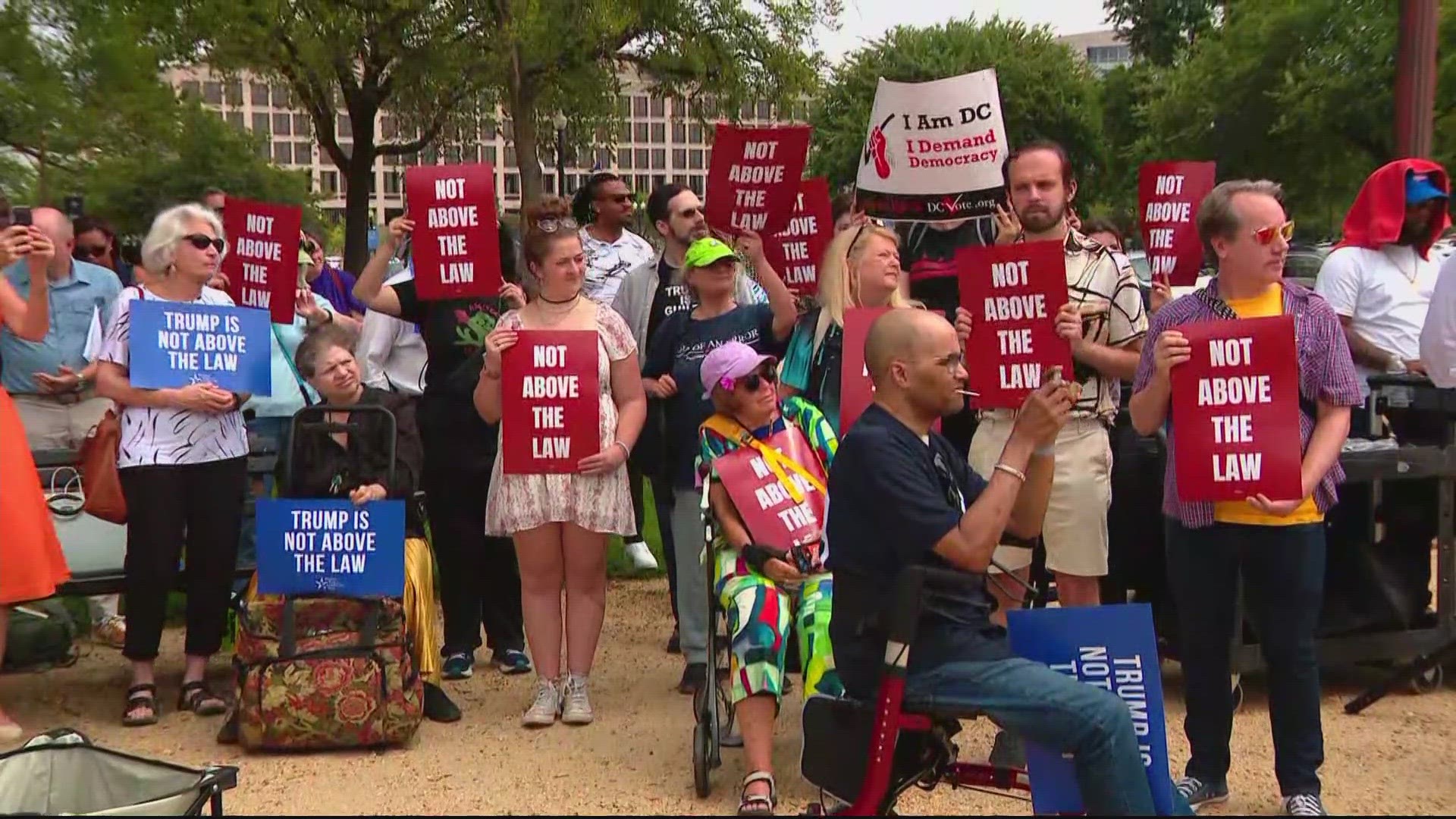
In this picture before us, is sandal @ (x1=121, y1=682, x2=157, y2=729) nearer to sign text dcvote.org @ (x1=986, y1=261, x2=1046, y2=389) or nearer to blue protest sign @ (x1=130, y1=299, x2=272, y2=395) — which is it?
blue protest sign @ (x1=130, y1=299, x2=272, y2=395)

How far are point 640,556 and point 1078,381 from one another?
422 centimetres

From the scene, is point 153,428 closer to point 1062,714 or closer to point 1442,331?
point 1062,714

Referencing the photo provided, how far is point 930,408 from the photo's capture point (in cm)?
390

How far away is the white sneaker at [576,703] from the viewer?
6117 millimetres

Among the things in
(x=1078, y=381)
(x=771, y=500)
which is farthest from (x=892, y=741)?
(x=1078, y=381)

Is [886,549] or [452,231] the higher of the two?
[452,231]

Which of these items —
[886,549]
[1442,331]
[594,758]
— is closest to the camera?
[886,549]

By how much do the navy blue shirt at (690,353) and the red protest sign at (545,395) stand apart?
0.54m

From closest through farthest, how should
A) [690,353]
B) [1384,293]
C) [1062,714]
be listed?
[1062,714] → [690,353] → [1384,293]

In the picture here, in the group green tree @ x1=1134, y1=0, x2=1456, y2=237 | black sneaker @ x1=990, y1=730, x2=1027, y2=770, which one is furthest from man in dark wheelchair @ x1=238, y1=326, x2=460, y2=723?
green tree @ x1=1134, y1=0, x2=1456, y2=237

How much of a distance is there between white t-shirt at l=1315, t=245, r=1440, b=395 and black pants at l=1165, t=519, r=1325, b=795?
2407mm

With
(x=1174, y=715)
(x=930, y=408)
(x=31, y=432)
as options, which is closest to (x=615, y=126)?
(x=31, y=432)

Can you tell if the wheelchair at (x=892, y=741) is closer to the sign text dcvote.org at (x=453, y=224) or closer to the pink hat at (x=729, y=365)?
the pink hat at (x=729, y=365)

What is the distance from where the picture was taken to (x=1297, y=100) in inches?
1254
